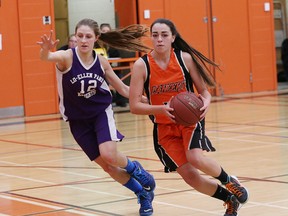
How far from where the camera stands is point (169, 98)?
5.65m

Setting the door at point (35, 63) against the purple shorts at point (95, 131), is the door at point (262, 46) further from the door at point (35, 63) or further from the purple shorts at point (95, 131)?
the purple shorts at point (95, 131)

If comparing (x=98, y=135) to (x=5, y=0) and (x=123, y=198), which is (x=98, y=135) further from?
(x=5, y=0)

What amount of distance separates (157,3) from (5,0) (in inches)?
126

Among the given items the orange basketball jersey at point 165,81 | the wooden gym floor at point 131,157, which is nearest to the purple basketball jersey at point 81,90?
→ the orange basketball jersey at point 165,81

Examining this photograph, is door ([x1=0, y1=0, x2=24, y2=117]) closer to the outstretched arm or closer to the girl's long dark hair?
the outstretched arm

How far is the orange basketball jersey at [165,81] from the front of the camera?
5652 mm

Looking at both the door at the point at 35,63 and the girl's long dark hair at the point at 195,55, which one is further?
the door at the point at 35,63

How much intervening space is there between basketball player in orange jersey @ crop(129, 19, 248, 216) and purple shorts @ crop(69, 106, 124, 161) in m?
0.41

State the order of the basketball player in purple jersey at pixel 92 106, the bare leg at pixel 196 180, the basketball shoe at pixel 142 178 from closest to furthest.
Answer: the bare leg at pixel 196 180
the basketball player in purple jersey at pixel 92 106
the basketball shoe at pixel 142 178

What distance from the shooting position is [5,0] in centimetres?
1398

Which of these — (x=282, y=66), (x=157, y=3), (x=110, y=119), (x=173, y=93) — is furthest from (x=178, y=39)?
(x=282, y=66)

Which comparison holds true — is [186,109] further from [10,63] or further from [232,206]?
[10,63]

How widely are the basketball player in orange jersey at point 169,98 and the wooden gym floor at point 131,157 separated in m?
0.34

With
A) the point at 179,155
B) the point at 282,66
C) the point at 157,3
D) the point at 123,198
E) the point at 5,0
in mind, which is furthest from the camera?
the point at 282,66
